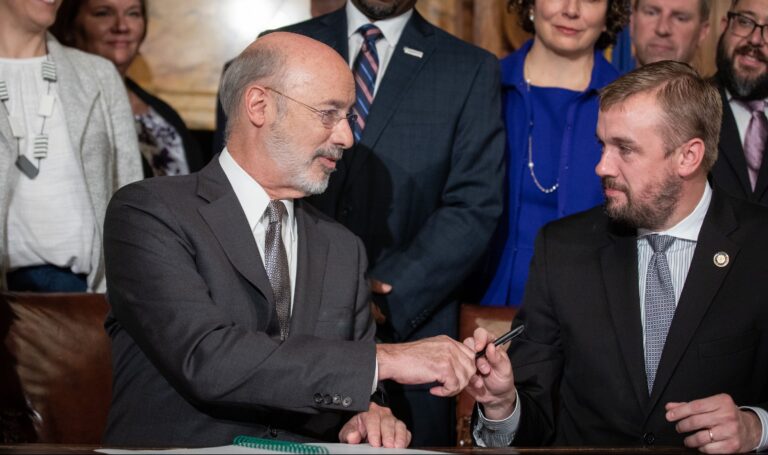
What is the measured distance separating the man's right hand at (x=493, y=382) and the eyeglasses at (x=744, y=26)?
179 cm

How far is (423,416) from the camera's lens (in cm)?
365

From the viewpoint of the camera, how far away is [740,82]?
4.04 m

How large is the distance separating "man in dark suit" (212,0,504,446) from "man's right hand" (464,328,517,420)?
698mm

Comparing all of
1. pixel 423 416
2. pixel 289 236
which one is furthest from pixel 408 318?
pixel 289 236

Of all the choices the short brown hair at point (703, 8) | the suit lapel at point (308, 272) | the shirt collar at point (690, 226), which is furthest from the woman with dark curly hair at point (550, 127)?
the suit lapel at point (308, 272)

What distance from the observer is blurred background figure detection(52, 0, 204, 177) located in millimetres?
4422

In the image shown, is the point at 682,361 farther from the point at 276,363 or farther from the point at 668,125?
the point at 276,363

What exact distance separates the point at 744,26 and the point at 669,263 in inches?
54.1

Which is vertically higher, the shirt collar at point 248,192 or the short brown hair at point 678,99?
the short brown hair at point 678,99

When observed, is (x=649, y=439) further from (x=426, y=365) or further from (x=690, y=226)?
(x=426, y=365)

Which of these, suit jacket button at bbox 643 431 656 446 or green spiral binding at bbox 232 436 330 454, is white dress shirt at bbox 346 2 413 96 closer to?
suit jacket button at bbox 643 431 656 446

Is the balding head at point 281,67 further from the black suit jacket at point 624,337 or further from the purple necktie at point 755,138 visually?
the purple necktie at point 755,138

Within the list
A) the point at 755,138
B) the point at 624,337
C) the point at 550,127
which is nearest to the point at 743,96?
the point at 755,138

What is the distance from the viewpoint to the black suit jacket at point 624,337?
116 inches
